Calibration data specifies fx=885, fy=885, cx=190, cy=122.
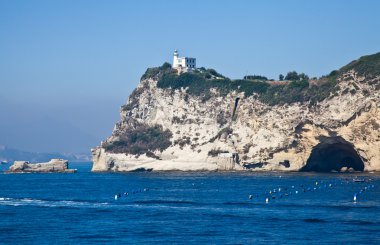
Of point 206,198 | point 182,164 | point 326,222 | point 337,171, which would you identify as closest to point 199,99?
point 182,164

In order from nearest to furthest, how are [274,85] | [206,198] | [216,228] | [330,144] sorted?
[216,228]
[206,198]
[330,144]
[274,85]

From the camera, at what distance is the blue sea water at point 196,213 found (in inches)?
2702

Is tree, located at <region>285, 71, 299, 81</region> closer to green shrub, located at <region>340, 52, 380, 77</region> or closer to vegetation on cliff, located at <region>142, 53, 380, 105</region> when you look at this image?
vegetation on cliff, located at <region>142, 53, 380, 105</region>

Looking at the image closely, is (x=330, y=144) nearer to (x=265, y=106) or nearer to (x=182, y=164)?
(x=265, y=106)

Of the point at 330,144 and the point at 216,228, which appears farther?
the point at 330,144

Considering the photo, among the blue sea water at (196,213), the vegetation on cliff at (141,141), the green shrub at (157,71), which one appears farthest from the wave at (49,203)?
the green shrub at (157,71)

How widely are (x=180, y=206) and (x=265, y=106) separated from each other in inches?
2927

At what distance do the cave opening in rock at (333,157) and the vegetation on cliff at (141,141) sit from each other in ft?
107

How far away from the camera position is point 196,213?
85.8 m

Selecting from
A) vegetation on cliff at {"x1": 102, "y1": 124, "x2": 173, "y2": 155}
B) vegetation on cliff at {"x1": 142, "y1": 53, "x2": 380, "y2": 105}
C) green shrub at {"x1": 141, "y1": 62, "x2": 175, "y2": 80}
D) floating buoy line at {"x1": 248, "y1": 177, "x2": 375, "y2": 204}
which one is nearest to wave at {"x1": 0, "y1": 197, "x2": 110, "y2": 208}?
floating buoy line at {"x1": 248, "y1": 177, "x2": 375, "y2": 204}

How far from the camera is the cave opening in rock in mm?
149250

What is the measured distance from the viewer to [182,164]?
570 ft

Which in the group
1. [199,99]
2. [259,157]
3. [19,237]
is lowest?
[19,237]

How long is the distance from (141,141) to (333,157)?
41.3 metres
